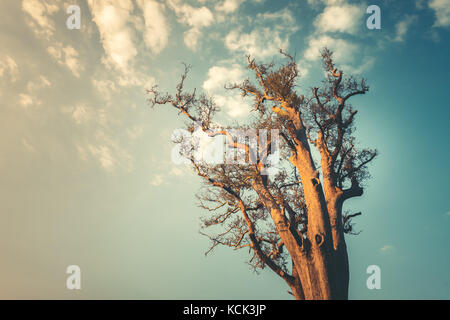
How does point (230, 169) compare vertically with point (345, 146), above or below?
below

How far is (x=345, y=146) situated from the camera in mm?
9375

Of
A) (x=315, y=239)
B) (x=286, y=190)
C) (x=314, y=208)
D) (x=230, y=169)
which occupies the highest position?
(x=230, y=169)

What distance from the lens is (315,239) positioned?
588 centimetres

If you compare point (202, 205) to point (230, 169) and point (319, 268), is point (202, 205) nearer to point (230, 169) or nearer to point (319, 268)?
point (230, 169)

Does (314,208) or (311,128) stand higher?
(311,128)
